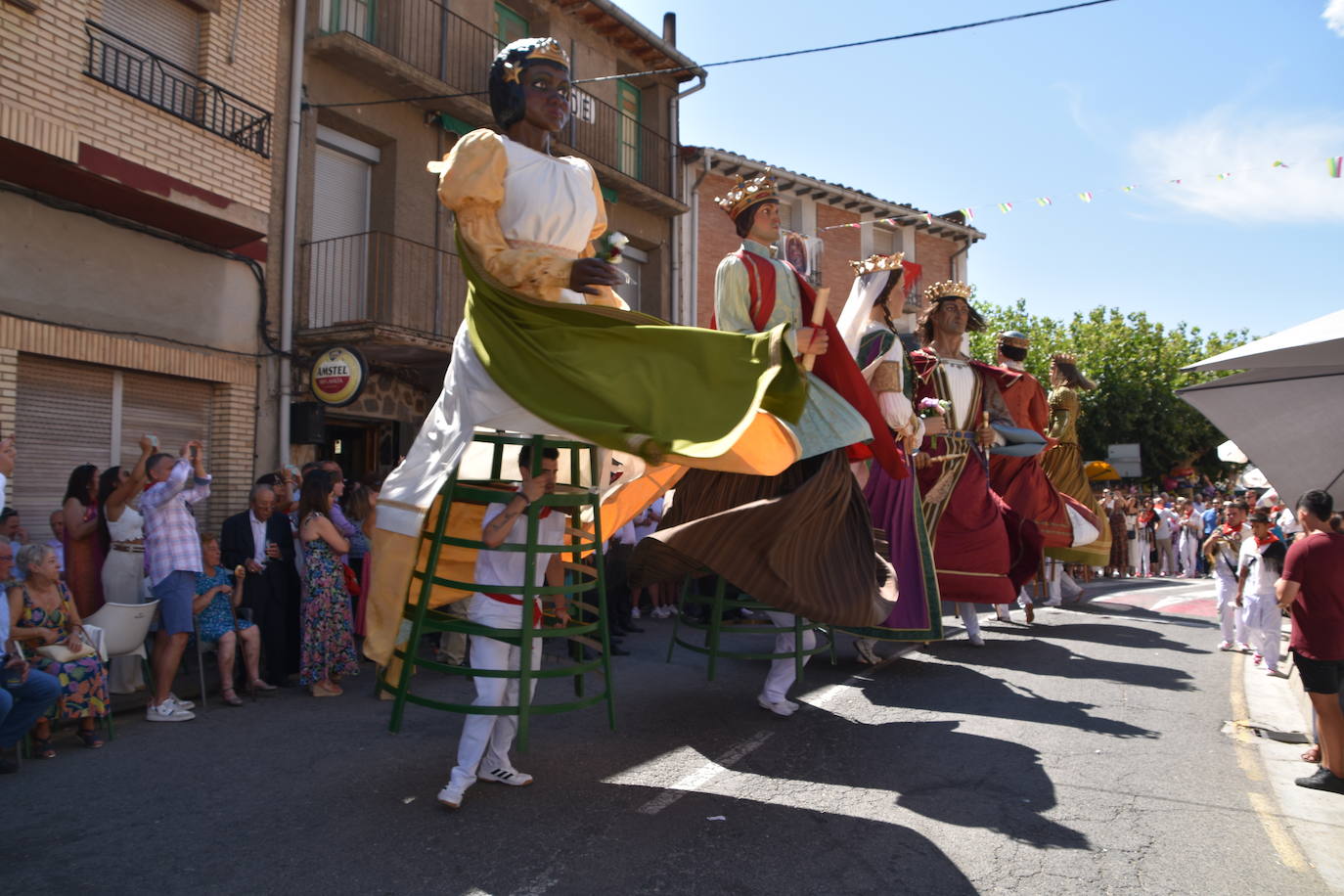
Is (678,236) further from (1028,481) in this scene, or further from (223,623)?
(223,623)

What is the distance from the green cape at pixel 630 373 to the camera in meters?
3.40

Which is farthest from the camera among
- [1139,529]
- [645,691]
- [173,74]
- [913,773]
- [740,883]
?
[1139,529]

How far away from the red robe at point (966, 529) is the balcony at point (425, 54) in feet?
26.8

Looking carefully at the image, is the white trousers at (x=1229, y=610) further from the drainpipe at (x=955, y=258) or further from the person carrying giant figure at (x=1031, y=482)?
the drainpipe at (x=955, y=258)

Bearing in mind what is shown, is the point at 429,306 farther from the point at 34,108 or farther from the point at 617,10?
the point at 617,10

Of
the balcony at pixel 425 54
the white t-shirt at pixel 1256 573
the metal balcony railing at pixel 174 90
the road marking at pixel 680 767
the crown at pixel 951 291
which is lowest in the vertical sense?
the road marking at pixel 680 767

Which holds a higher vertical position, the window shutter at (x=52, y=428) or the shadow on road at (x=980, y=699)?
the window shutter at (x=52, y=428)

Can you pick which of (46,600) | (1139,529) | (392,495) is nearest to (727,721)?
(392,495)

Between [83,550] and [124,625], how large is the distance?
38.3 inches

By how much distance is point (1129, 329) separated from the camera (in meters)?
32.7

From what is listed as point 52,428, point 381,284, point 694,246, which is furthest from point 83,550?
point 694,246

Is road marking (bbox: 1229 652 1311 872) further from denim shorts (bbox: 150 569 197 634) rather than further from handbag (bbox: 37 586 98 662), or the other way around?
denim shorts (bbox: 150 569 197 634)

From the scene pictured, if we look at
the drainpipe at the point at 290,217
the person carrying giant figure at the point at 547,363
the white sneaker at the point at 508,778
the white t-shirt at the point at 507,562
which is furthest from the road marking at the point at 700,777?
the drainpipe at the point at 290,217

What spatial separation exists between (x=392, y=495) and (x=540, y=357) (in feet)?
2.70
